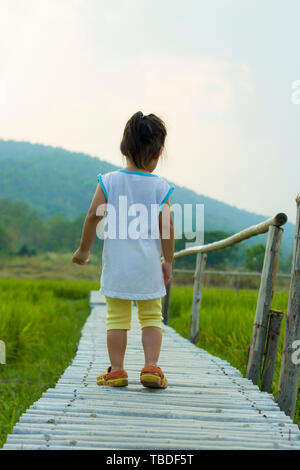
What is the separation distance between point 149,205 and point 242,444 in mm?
1171

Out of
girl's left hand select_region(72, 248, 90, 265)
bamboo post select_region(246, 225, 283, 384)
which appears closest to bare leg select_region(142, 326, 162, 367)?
girl's left hand select_region(72, 248, 90, 265)

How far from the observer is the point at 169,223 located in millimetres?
2465

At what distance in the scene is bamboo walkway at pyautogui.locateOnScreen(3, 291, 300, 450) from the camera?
1.62 meters

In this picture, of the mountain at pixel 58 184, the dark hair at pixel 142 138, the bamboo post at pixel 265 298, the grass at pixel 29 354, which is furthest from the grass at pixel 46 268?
the dark hair at pixel 142 138

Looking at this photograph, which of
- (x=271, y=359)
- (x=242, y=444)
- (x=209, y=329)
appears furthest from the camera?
(x=209, y=329)

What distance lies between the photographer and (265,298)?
8.79 feet

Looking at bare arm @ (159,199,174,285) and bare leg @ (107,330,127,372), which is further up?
bare arm @ (159,199,174,285)

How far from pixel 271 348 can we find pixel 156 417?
3.03 ft

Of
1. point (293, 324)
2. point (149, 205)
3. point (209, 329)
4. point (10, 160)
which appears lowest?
point (209, 329)

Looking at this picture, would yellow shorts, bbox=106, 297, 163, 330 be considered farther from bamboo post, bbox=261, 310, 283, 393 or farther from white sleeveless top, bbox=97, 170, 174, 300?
bamboo post, bbox=261, 310, 283, 393

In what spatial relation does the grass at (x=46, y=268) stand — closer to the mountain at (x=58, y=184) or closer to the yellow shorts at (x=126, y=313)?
the mountain at (x=58, y=184)

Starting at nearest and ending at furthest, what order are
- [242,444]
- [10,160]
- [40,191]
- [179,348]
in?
1. [242,444]
2. [179,348]
3. [40,191]
4. [10,160]
